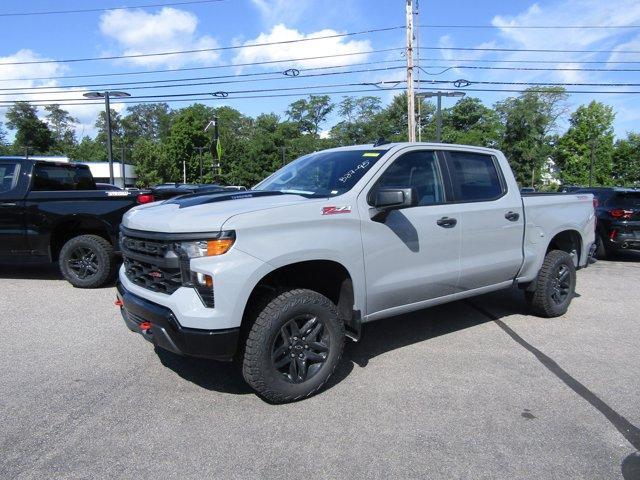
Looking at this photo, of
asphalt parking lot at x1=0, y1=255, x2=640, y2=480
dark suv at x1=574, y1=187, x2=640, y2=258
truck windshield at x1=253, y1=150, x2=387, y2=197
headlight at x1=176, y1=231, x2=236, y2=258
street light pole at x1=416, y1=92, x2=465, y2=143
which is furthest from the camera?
street light pole at x1=416, y1=92, x2=465, y2=143

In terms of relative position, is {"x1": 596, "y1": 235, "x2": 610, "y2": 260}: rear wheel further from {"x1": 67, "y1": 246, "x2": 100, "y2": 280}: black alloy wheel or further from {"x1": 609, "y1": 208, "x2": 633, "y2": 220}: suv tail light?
{"x1": 67, "y1": 246, "x2": 100, "y2": 280}: black alloy wheel

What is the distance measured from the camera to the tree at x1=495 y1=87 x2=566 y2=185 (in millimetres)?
62594

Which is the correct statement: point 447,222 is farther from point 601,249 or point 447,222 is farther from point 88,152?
point 88,152

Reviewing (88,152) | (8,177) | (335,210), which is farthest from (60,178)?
(88,152)

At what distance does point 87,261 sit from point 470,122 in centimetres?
7594

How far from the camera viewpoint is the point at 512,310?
6367 mm

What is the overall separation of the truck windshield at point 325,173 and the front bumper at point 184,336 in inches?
54.5

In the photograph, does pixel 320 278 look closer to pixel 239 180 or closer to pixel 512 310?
pixel 512 310

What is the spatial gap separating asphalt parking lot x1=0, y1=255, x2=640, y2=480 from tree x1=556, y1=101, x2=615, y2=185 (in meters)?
65.7

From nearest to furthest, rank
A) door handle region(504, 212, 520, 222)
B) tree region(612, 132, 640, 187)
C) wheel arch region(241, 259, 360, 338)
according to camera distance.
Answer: wheel arch region(241, 259, 360, 338) < door handle region(504, 212, 520, 222) < tree region(612, 132, 640, 187)

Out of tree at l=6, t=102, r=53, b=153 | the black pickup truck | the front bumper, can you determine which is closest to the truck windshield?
the front bumper

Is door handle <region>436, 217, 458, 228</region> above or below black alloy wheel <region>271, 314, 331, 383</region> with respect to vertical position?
above

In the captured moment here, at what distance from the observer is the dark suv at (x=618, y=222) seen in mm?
10734

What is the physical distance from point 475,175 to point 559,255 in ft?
5.52
